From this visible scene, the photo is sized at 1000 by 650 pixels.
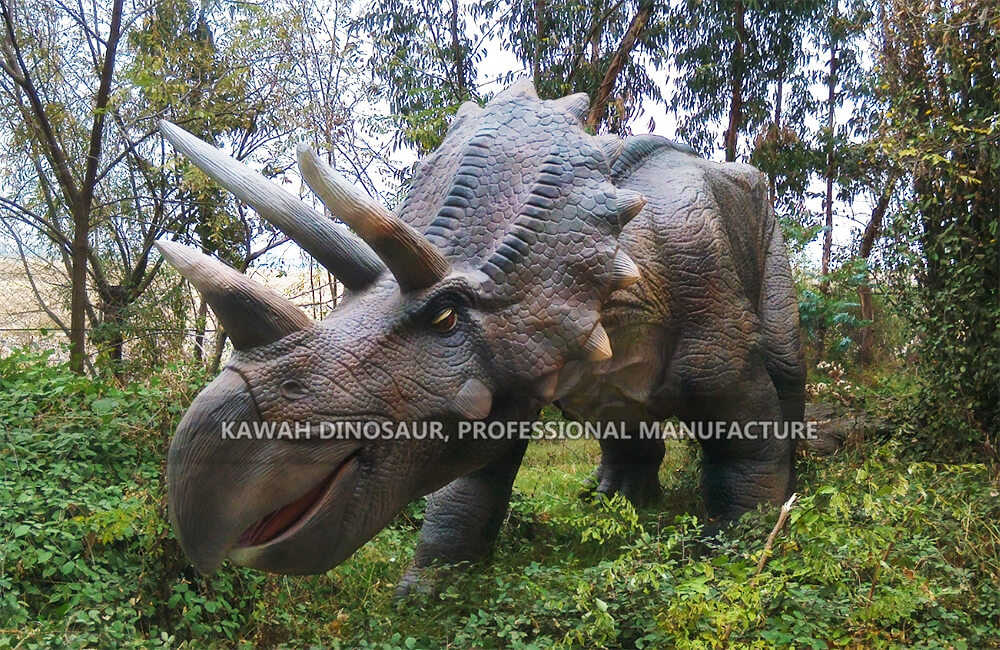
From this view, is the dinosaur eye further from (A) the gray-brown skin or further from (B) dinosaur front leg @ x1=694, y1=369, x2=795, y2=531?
(B) dinosaur front leg @ x1=694, y1=369, x2=795, y2=531

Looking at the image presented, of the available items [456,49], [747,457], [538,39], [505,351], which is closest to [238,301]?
[505,351]

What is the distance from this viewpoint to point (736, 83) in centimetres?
998

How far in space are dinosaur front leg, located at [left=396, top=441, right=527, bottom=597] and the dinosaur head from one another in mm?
896

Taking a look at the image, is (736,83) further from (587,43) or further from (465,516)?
(465,516)

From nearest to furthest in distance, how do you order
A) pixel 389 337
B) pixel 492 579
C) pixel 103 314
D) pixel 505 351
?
1. pixel 389 337
2. pixel 505 351
3. pixel 492 579
4. pixel 103 314

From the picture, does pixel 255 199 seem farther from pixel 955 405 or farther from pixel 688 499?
pixel 955 405

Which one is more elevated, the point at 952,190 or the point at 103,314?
the point at 952,190

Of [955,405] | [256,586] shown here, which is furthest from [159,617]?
[955,405]

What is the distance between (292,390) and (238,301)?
0.83ft

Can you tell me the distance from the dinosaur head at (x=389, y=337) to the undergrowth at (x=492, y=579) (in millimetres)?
585

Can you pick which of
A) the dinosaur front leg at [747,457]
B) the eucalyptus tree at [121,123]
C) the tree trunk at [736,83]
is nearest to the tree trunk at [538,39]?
the tree trunk at [736,83]

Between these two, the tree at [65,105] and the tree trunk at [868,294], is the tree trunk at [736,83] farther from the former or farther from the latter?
the tree at [65,105]

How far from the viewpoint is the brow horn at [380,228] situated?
2.34m

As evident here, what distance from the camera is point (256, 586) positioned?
3.24m
